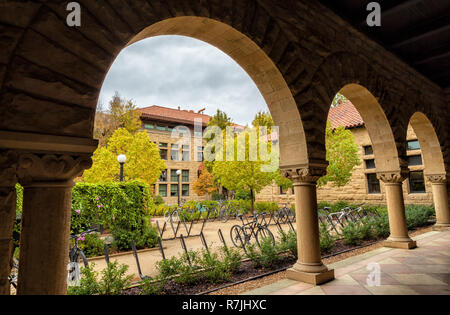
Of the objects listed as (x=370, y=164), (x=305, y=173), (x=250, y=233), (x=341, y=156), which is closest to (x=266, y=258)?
(x=305, y=173)

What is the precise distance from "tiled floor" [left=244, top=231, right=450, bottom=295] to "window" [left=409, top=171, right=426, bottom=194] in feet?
24.6

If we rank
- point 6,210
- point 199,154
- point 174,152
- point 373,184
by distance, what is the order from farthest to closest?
point 199,154, point 174,152, point 373,184, point 6,210

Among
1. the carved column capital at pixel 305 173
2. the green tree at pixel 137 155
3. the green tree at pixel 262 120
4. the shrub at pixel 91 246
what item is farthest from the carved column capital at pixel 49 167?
the green tree at pixel 262 120

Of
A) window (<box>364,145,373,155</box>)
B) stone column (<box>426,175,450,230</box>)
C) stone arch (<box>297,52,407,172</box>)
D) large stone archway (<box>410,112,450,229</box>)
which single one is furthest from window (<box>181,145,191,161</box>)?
stone arch (<box>297,52,407,172</box>)

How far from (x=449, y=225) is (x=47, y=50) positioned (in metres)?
9.71

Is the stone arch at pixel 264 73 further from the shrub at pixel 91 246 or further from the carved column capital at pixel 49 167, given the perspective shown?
the shrub at pixel 91 246

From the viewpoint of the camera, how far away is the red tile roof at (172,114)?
989 inches

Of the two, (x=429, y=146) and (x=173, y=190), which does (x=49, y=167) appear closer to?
(x=429, y=146)

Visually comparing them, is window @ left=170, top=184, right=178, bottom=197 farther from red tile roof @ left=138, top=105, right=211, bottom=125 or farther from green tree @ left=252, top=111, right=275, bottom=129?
green tree @ left=252, top=111, right=275, bottom=129

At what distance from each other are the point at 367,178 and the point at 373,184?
389mm

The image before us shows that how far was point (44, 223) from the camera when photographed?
176 cm

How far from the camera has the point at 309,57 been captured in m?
3.83

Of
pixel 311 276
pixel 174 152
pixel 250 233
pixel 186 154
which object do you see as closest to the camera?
pixel 311 276
